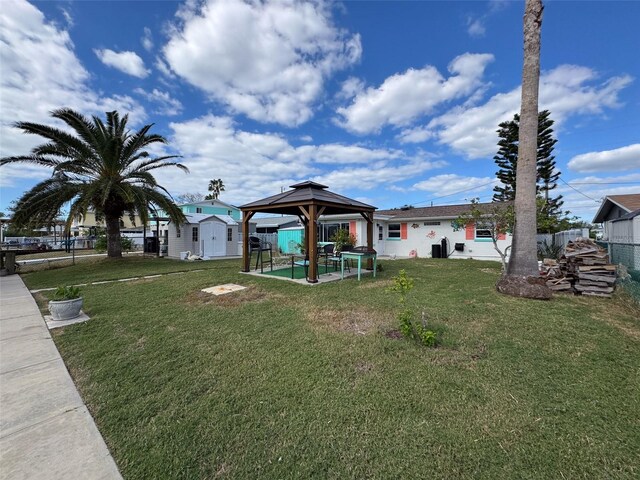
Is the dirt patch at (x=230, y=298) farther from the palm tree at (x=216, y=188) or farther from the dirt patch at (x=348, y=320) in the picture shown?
the palm tree at (x=216, y=188)

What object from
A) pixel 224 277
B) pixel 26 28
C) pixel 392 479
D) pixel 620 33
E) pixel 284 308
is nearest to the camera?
pixel 392 479

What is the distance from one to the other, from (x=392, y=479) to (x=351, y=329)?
2.49 meters

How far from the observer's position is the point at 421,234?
52.3 feet

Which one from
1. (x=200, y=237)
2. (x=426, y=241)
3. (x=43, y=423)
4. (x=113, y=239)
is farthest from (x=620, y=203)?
(x=113, y=239)

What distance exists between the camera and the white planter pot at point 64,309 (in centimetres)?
456

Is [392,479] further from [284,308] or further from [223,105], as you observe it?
[223,105]

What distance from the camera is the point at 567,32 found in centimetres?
892

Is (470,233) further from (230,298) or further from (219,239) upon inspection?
(219,239)

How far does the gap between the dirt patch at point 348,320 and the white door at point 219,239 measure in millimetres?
13205

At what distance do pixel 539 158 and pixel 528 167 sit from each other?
19.4 metres

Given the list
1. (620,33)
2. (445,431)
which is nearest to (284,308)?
(445,431)

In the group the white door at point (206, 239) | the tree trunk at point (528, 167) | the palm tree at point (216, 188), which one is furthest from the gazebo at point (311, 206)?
the palm tree at point (216, 188)

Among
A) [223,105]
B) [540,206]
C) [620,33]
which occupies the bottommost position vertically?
[540,206]

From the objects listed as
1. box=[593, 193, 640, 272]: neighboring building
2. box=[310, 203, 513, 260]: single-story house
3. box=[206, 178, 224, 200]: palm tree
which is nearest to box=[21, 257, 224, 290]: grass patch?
box=[310, 203, 513, 260]: single-story house
